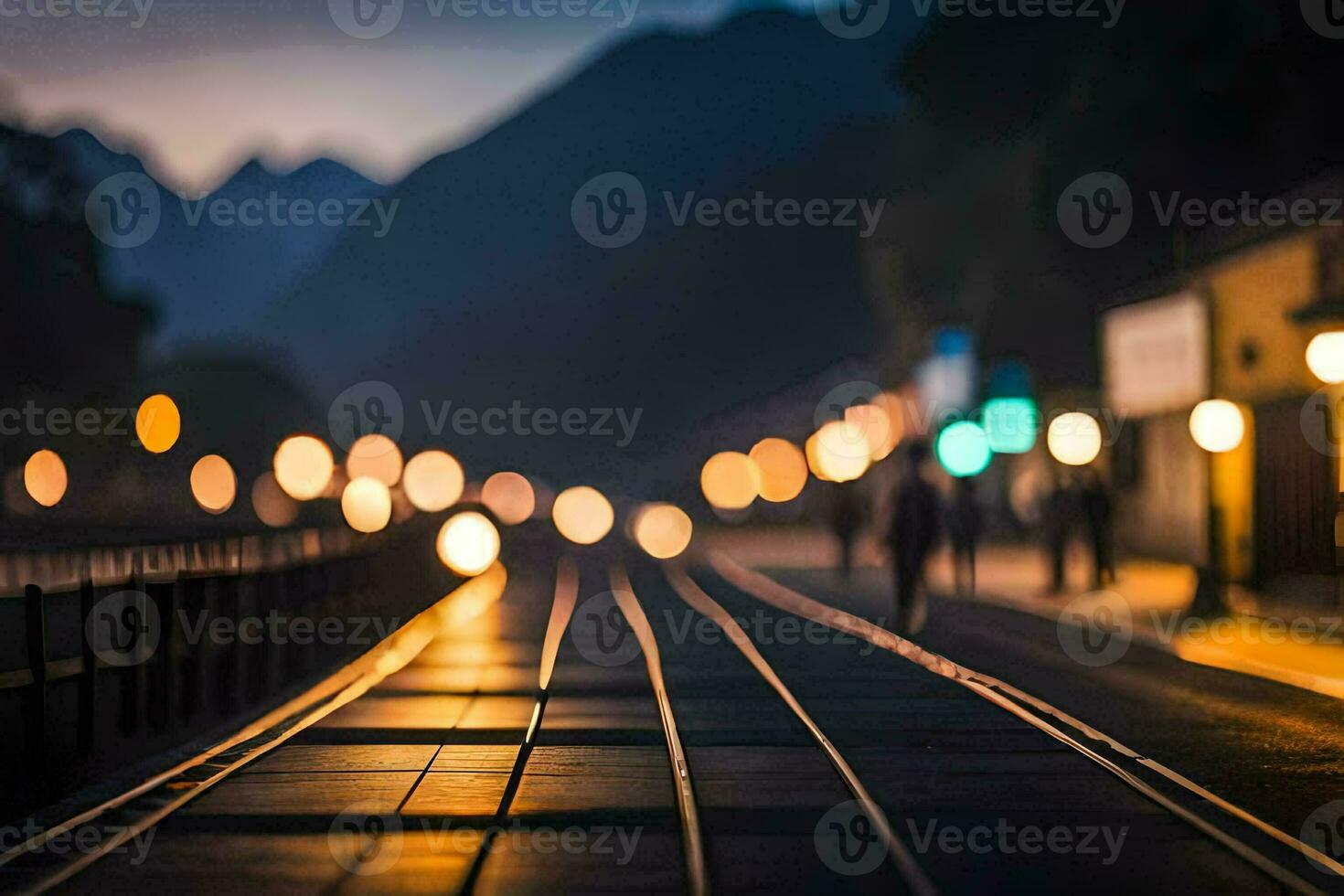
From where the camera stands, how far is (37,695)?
12.4 meters

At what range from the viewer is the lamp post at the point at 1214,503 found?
2512cm

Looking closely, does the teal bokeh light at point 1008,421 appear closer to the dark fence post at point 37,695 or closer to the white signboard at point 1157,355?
the white signboard at point 1157,355

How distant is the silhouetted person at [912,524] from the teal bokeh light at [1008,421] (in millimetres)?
17610

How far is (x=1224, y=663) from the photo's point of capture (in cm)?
2017

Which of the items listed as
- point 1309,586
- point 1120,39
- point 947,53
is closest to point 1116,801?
point 1309,586

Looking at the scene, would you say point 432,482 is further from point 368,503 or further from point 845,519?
point 845,519

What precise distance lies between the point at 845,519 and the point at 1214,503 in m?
19.5

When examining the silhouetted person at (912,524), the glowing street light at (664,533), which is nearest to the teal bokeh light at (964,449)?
the silhouetted person at (912,524)

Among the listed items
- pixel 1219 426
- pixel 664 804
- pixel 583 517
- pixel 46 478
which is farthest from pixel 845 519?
pixel 46 478

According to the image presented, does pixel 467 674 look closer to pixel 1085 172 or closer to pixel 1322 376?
pixel 1322 376

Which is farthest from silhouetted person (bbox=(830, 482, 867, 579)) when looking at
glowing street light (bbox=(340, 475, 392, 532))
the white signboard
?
glowing street light (bbox=(340, 475, 392, 532))

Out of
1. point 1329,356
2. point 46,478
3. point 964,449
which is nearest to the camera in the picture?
point 1329,356

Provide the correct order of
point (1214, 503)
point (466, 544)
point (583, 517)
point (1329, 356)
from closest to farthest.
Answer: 1. point (1329, 356)
2. point (1214, 503)
3. point (466, 544)
4. point (583, 517)

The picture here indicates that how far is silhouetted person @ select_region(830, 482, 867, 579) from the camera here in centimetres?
4412
